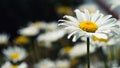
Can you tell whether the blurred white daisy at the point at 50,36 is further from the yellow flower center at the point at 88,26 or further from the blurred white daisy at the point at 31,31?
the yellow flower center at the point at 88,26

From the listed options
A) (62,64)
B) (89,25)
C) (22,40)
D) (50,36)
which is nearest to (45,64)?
(62,64)

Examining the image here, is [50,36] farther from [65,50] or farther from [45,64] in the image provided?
[45,64]

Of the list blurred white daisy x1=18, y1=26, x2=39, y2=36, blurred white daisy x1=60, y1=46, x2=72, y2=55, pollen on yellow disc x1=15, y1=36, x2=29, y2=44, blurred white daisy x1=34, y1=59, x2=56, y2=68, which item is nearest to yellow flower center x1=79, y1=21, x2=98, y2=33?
blurred white daisy x1=34, y1=59, x2=56, y2=68

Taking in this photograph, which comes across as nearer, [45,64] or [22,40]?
[45,64]

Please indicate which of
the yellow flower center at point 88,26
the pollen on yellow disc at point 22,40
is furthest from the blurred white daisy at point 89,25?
the pollen on yellow disc at point 22,40

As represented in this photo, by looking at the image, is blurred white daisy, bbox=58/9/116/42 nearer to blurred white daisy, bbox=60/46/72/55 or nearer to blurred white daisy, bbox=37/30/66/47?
blurred white daisy, bbox=37/30/66/47

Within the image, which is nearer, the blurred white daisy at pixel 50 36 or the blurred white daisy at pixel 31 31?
the blurred white daisy at pixel 50 36

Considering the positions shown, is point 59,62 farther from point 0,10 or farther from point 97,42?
point 0,10

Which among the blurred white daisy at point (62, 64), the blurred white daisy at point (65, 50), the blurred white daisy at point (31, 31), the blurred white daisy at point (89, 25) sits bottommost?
the blurred white daisy at point (89, 25)
